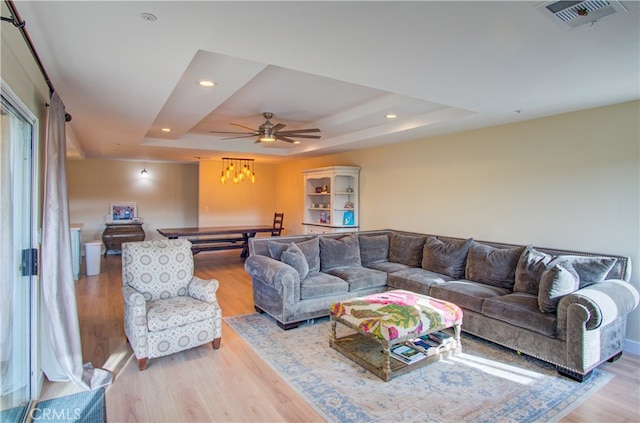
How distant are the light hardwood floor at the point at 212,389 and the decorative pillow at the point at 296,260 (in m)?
0.96

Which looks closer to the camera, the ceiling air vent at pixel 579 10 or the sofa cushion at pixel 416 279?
the ceiling air vent at pixel 579 10

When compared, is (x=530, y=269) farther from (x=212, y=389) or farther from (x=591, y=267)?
(x=212, y=389)

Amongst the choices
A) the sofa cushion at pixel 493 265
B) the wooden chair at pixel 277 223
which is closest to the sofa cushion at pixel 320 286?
the sofa cushion at pixel 493 265

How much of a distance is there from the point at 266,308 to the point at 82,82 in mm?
2825

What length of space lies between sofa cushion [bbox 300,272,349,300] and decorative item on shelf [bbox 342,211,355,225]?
2546 mm

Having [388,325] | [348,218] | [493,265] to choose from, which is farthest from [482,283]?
[348,218]

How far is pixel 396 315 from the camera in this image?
9.58ft

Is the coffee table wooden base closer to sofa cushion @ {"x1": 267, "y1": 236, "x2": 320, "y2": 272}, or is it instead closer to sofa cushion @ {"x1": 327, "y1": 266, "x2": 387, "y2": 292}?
sofa cushion @ {"x1": 327, "y1": 266, "x2": 387, "y2": 292}

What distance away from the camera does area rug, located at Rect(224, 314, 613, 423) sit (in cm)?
236

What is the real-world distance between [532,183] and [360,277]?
2.27m

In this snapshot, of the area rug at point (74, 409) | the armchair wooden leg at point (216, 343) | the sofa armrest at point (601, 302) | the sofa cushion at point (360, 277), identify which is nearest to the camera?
the area rug at point (74, 409)

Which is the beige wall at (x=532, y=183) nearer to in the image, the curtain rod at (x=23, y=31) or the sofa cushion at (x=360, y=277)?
the sofa cushion at (x=360, y=277)

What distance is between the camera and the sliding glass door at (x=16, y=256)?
81.9 inches

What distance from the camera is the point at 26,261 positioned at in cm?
239
